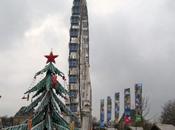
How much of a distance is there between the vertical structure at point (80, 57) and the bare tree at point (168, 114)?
1825 centimetres

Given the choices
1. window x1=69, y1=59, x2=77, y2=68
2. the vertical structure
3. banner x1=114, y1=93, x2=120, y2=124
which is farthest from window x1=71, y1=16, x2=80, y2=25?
banner x1=114, y1=93, x2=120, y2=124

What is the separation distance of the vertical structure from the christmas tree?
69252 mm

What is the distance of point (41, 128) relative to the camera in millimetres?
23844

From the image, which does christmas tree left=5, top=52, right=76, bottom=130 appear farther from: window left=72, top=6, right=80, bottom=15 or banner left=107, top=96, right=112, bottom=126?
window left=72, top=6, right=80, bottom=15

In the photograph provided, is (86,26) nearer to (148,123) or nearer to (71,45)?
(71,45)

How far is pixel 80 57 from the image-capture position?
100188 mm

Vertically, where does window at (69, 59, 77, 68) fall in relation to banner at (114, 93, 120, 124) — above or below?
above

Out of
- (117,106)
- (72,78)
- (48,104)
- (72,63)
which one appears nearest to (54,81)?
(48,104)

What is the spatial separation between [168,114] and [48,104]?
282ft

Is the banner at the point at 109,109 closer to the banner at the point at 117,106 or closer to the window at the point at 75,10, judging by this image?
the banner at the point at 117,106

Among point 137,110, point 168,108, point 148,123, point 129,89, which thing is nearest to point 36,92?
point 137,110

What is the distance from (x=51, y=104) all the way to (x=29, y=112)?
4.39 feet

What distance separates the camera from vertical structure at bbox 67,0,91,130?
9662 centimetres

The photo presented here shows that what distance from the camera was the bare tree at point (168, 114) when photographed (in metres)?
103
